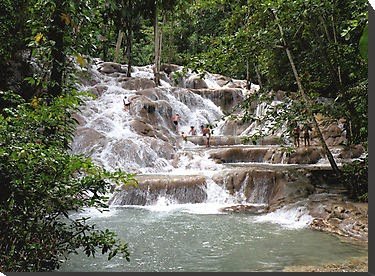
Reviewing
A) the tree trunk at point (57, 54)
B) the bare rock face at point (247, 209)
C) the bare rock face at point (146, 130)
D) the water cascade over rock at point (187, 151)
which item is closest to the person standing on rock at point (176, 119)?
the water cascade over rock at point (187, 151)

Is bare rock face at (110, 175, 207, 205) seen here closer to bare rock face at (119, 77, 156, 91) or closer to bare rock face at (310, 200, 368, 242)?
bare rock face at (310, 200, 368, 242)

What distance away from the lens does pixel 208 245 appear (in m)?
4.67

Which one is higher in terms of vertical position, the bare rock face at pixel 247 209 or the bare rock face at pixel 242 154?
the bare rock face at pixel 242 154

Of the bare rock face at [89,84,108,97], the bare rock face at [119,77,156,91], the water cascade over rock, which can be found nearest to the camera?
the water cascade over rock

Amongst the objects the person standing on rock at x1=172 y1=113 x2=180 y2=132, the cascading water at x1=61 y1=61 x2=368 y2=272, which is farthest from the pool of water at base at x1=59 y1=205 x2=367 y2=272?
the person standing on rock at x1=172 y1=113 x2=180 y2=132

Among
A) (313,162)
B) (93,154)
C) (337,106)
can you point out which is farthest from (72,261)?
(313,162)

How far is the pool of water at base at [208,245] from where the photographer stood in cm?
381

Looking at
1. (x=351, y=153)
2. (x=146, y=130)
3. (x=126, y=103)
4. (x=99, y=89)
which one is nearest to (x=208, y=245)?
(x=351, y=153)

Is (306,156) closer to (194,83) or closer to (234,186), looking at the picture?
(234,186)

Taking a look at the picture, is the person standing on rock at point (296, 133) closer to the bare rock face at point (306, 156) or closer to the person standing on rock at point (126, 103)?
the bare rock face at point (306, 156)

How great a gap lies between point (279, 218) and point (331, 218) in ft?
2.61

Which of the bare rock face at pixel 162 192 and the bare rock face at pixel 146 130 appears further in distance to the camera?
the bare rock face at pixel 146 130

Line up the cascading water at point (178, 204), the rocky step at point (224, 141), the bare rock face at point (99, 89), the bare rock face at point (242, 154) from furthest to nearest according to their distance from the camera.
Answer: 1. the bare rock face at point (99, 89)
2. the rocky step at point (224, 141)
3. the bare rock face at point (242, 154)
4. the cascading water at point (178, 204)

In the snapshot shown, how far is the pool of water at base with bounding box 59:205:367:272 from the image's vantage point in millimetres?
3814
